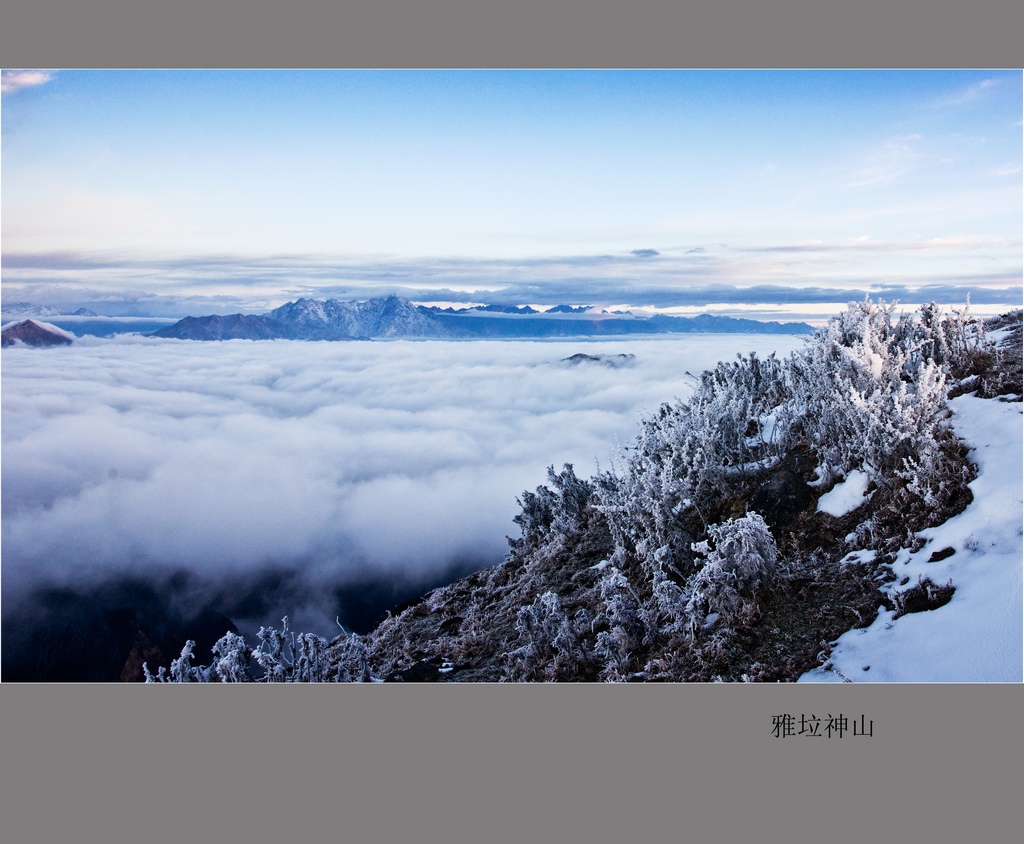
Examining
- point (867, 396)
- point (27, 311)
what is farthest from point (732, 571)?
point (27, 311)

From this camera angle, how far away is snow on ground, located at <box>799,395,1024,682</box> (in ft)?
11.3

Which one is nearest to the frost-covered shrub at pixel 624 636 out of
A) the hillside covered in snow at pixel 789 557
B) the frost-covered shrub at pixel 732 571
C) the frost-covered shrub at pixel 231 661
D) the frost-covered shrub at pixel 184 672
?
the hillside covered in snow at pixel 789 557

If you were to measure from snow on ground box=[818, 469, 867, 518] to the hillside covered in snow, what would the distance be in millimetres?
15

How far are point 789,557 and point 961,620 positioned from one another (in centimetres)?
99

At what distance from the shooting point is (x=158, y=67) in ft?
16.6

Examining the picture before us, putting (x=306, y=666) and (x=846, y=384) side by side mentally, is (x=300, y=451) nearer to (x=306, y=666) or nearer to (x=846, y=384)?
(x=306, y=666)

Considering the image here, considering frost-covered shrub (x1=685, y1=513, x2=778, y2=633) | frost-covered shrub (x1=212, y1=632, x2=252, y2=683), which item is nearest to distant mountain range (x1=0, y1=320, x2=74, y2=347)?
frost-covered shrub (x1=212, y1=632, x2=252, y2=683)

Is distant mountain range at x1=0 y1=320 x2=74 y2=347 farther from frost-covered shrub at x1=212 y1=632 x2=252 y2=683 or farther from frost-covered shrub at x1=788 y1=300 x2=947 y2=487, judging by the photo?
frost-covered shrub at x1=788 y1=300 x2=947 y2=487

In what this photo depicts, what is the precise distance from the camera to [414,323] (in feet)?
25.3

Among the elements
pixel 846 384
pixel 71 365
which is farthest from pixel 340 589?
pixel 846 384

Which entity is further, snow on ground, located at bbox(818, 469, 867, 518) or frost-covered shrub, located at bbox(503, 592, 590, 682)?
snow on ground, located at bbox(818, 469, 867, 518)

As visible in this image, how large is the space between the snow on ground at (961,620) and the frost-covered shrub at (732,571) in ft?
1.95

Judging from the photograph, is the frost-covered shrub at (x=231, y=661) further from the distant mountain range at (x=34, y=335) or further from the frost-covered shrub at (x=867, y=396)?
the frost-covered shrub at (x=867, y=396)

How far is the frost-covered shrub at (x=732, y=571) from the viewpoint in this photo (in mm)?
3912
